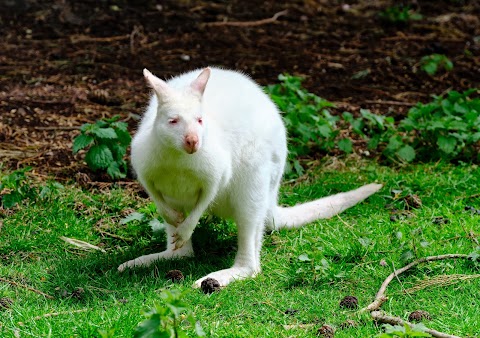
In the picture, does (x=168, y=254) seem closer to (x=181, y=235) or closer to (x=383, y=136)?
(x=181, y=235)

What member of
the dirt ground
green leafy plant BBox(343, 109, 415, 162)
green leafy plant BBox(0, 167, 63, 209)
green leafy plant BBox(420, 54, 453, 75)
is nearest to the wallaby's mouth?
green leafy plant BBox(0, 167, 63, 209)

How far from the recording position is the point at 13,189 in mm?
5023

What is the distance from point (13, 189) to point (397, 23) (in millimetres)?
5432

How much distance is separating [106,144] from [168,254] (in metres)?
1.27

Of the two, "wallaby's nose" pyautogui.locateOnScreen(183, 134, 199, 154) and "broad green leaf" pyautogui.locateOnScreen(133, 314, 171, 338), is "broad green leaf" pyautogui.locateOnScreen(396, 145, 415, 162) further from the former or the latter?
"broad green leaf" pyautogui.locateOnScreen(133, 314, 171, 338)

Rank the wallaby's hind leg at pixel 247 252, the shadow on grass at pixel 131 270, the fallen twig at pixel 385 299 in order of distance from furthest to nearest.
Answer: the wallaby's hind leg at pixel 247 252
the shadow on grass at pixel 131 270
the fallen twig at pixel 385 299

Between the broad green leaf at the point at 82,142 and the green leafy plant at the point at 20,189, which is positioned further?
the broad green leaf at the point at 82,142

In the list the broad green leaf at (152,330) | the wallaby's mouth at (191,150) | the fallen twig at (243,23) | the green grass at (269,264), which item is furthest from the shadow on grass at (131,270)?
the fallen twig at (243,23)

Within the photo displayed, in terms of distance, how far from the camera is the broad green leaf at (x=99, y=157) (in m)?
5.30

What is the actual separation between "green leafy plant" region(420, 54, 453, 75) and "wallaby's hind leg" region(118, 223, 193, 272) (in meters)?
3.92

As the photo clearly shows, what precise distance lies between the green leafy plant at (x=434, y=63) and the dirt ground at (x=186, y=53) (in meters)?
0.08

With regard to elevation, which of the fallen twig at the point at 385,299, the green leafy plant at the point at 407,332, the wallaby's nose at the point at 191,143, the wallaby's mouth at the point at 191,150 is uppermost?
the wallaby's nose at the point at 191,143

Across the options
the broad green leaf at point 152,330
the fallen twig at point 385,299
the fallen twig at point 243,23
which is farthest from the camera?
the fallen twig at point 243,23

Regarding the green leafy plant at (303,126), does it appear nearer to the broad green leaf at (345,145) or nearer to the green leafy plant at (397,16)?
the broad green leaf at (345,145)
